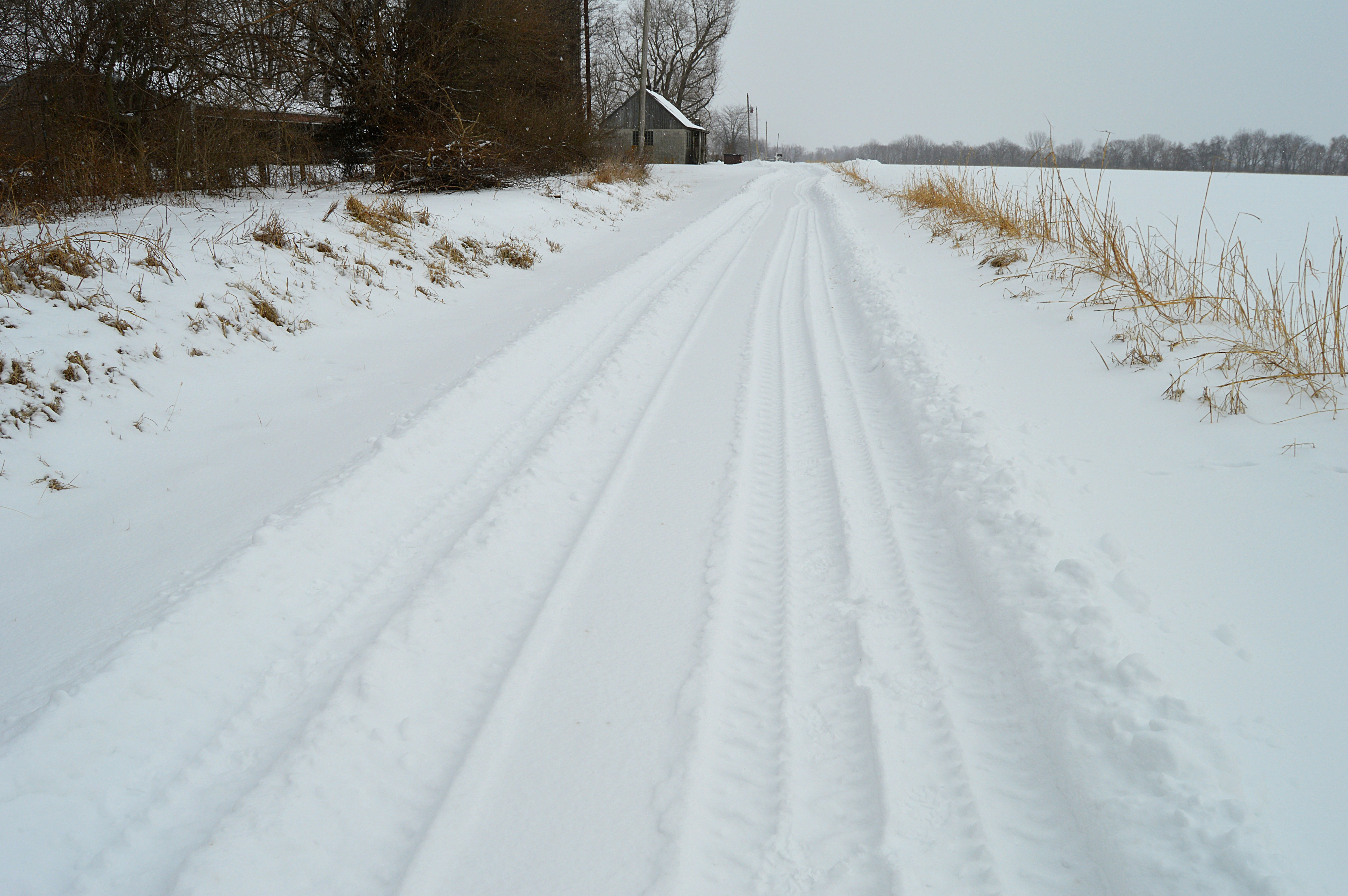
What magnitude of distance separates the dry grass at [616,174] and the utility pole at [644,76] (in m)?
3.05

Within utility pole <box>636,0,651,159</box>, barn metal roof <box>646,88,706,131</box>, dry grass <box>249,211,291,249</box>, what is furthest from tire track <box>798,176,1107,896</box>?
barn metal roof <box>646,88,706,131</box>

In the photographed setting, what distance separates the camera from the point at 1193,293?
5469 millimetres

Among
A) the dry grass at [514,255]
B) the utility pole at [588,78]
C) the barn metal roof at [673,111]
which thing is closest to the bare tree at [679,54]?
the barn metal roof at [673,111]

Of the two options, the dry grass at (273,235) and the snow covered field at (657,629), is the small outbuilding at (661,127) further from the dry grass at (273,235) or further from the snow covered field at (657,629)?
the snow covered field at (657,629)

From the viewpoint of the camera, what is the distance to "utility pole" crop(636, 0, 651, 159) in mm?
30109

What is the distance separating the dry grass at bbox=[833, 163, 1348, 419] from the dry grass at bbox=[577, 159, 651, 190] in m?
10.2

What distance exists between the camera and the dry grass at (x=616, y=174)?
17281 mm

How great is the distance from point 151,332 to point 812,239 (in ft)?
32.7

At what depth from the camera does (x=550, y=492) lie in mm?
3484

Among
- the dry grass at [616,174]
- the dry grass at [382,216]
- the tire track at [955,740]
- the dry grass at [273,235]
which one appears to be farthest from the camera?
the dry grass at [616,174]

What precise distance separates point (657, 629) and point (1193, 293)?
18.3 feet

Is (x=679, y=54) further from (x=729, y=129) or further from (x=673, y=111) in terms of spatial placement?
(x=729, y=129)

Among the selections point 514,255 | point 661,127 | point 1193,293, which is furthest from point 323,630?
point 661,127

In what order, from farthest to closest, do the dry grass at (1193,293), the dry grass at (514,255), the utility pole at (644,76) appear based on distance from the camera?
1. the utility pole at (644,76)
2. the dry grass at (514,255)
3. the dry grass at (1193,293)
